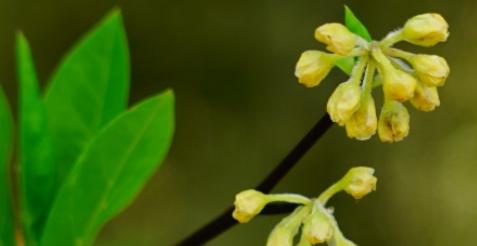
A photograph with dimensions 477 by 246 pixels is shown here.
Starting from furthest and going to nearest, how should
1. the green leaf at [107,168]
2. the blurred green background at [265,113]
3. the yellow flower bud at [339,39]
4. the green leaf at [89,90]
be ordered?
the blurred green background at [265,113], the green leaf at [89,90], the green leaf at [107,168], the yellow flower bud at [339,39]

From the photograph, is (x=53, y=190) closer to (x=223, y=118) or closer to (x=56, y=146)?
(x=56, y=146)

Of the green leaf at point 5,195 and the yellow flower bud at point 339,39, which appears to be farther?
the green leaf at point 5,195

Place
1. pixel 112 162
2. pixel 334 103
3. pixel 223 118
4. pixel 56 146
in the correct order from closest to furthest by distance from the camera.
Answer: pixel 334 103, pixel 112 162, pixel 56 146, pixel 223 118

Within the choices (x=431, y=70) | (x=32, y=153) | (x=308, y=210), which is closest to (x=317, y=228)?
(x=308, y=210)

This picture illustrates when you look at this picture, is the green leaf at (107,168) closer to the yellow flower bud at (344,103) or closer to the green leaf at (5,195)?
the green leaf at (5,195)

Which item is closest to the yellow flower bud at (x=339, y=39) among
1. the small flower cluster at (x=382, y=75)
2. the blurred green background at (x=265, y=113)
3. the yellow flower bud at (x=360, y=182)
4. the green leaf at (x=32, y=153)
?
the small flower cluster at (x=382, y=75)

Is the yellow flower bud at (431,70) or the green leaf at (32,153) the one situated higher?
the green leaf at (32,153)

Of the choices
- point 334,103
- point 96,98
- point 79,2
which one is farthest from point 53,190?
point 79,2

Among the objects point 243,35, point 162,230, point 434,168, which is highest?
point 243,35
